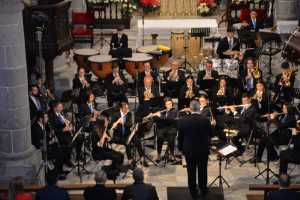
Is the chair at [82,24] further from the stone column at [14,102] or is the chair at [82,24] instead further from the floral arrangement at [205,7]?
the stone column at [14,102]

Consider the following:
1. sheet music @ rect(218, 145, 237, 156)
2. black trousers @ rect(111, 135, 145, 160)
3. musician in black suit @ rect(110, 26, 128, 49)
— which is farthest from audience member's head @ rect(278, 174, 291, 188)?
musician in black suit @ rect(110, 26, 128, 49)

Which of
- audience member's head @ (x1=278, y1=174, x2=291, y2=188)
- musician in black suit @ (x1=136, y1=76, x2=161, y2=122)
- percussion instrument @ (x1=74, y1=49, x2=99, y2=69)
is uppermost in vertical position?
percussion instrument @ (x1=74, y1=49, x2=99, y2=69)

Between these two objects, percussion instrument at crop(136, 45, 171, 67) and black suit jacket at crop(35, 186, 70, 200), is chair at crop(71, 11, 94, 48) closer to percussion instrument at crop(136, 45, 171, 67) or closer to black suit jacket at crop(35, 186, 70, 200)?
percussion instrument at crop(136, 45, 171, 67)

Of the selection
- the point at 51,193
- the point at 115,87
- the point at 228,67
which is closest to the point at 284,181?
the point at 51,193

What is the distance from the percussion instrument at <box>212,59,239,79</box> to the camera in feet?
61.1

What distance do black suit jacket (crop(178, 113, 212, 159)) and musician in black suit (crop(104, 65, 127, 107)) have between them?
534 centimetres

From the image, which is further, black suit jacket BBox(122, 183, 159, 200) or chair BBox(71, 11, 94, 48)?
chair BBox(71, 11, 94, 48)

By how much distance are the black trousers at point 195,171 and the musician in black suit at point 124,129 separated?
2.79 metres

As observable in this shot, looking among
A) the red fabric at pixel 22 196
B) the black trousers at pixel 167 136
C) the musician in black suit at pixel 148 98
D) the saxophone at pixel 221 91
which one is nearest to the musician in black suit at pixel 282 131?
the saxophone at pixel 221 91

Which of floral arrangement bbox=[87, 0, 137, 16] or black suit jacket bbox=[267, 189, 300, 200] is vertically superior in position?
floral arrangement bbox=[87, 0, 137, 16]

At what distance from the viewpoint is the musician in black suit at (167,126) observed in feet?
48.7

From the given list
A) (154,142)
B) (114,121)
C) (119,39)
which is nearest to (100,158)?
(114,121)

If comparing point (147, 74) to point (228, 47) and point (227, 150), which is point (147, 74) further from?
point (227, 150)

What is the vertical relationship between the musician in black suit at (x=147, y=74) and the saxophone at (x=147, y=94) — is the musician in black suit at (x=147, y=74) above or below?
above
